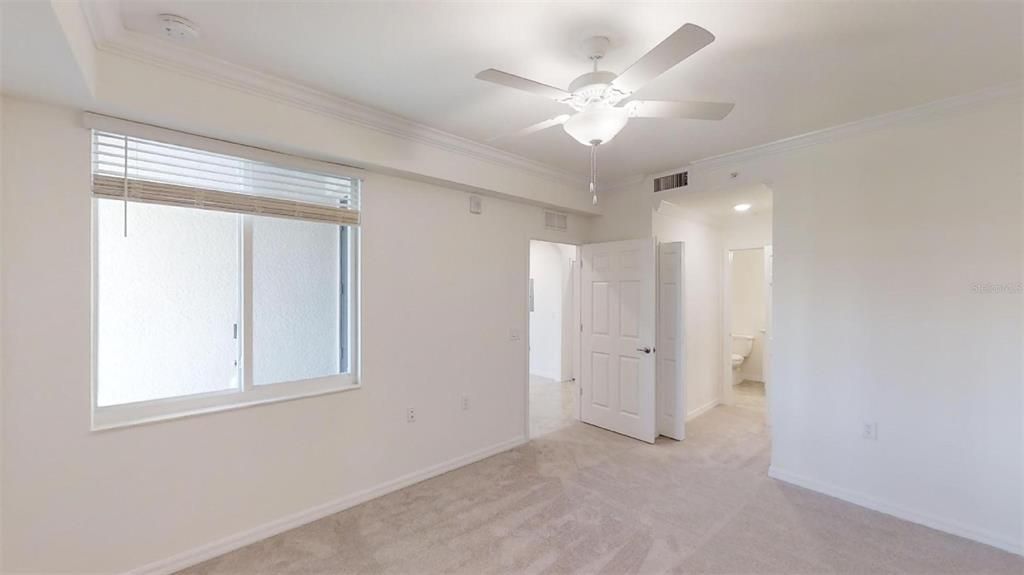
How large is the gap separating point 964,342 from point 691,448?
2.06m

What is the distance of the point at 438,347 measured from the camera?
337 centimetres

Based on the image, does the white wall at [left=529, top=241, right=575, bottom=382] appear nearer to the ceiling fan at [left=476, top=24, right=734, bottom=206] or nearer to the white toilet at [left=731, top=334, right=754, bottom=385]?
the white toilet at [left=731, top=334, right=754, bottom=385]

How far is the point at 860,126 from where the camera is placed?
2.87 meters

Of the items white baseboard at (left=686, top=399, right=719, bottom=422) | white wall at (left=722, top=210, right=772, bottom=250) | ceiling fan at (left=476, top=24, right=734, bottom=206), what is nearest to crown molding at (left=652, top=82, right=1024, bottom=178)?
white wall at (left=722, top=210, right=772, bottom=250)

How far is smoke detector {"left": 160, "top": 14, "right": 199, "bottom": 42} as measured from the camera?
1802 millimetres

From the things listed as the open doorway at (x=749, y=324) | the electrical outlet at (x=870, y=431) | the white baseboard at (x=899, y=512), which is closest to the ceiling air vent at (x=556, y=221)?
the white baseboard at (x=899, y=512)

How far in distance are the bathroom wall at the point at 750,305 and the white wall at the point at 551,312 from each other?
2586mm

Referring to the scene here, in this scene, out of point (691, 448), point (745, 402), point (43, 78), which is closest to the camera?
point (43, 78)

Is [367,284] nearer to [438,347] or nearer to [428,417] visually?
[438,347]

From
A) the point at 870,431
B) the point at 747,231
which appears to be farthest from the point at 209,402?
the point at 747,231

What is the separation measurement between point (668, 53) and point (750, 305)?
21.0 ft

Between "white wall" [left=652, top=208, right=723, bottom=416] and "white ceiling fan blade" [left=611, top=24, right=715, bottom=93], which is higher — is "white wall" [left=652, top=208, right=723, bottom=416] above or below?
below

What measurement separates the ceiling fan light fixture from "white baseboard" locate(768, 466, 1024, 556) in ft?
9.92

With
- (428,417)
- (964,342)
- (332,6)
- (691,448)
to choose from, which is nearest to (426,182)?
(332,6)
